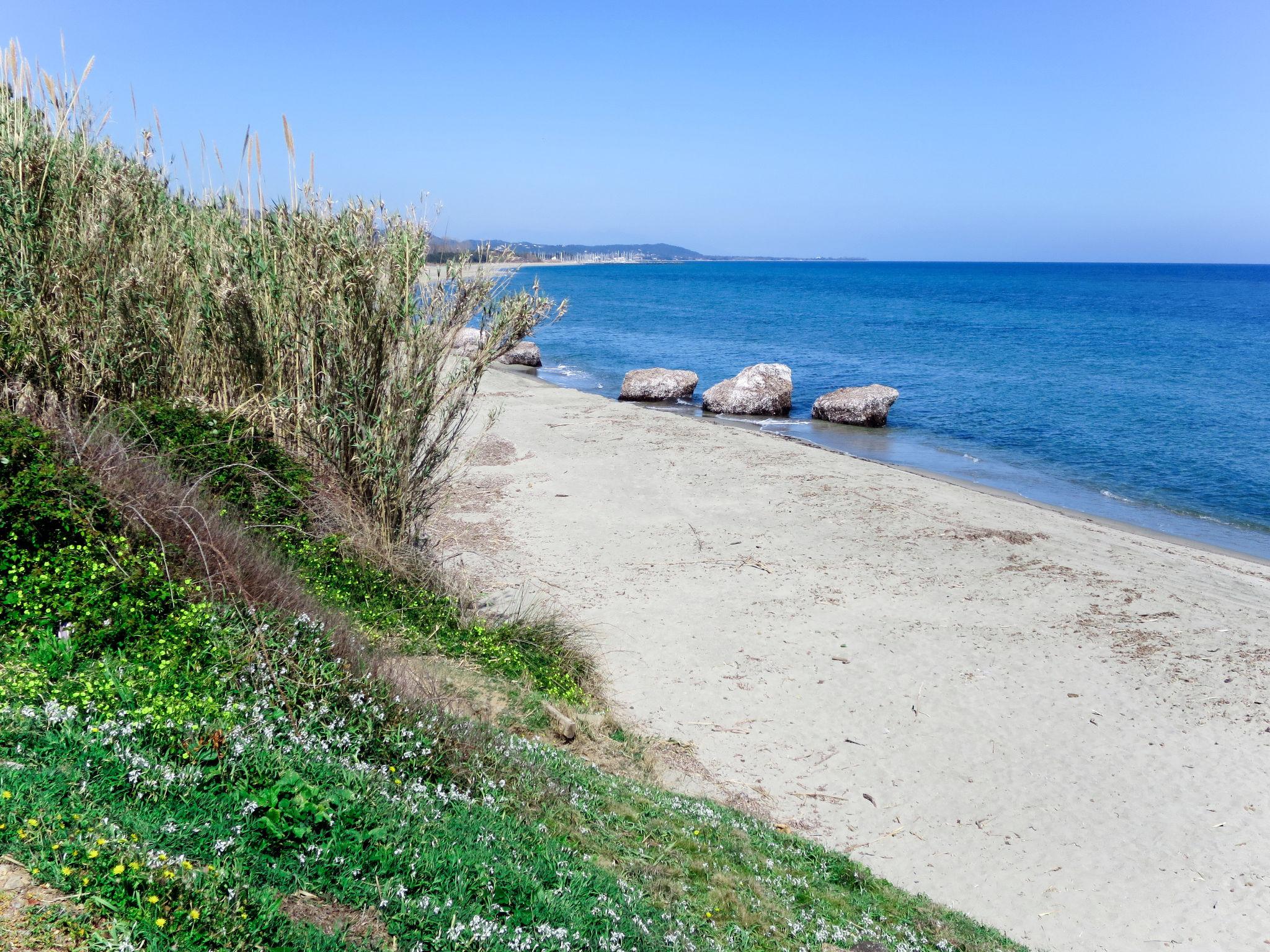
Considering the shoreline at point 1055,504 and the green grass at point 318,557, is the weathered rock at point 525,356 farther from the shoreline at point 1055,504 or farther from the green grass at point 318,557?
the green grass at point 318,557

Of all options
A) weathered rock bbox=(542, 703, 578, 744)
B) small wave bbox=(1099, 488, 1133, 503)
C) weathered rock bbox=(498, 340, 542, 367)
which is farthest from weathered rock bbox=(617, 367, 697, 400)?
weathered rock bbox=(542, 703, 578, 744)

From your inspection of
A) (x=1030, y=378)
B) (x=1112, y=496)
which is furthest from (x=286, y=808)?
(x=1030, y=378)

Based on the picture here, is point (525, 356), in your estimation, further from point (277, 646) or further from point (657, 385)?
point (277, 646)

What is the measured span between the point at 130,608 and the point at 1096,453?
23155mm

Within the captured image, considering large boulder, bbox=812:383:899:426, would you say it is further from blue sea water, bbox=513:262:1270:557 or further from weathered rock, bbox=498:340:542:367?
weathered rock, bbox=498:340:542:367

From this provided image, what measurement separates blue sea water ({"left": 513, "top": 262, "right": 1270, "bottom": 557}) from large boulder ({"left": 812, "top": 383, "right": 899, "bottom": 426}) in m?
0.50

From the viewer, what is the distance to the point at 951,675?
9000mm

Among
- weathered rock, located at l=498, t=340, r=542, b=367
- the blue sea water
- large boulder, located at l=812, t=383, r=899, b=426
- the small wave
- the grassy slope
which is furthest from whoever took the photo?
weathered rock, located at l=498, t=340, r=542, b=367

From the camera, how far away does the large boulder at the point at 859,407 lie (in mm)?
25125

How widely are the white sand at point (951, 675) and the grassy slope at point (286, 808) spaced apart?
1398 mm

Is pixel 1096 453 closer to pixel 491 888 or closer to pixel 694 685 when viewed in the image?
pixel 694 685

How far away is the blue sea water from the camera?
19.4m

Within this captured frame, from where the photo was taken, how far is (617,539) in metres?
12.6

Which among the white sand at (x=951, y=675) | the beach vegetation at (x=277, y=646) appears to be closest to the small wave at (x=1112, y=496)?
the white sand at (x=951, y=675)
